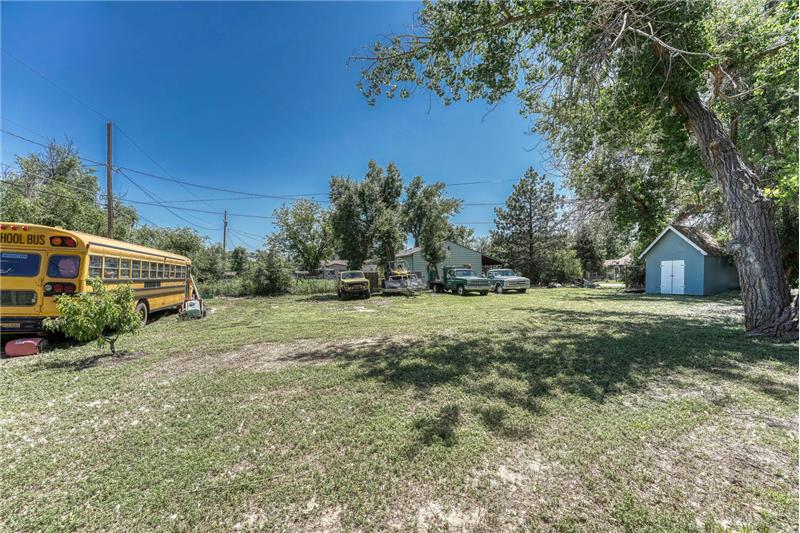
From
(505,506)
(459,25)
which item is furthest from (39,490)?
(459,25)

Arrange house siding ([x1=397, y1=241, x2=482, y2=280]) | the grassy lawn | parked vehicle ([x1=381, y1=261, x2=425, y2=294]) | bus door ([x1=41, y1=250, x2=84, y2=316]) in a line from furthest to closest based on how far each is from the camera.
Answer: house siding ([x1=397, y1=241, x2=482, y2=280]) → parked vehicle ([x1=381, y1=261, x2=425, y2=294]) → bus door ([x1=41, y1=250, x2=84, y2=316]) → the grassy lawn

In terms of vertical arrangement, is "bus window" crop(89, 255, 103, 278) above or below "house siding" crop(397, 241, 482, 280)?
below

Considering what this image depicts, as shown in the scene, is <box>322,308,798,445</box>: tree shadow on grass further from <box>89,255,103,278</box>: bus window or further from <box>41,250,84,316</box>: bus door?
<box>89,255,103,278</box>: bus window

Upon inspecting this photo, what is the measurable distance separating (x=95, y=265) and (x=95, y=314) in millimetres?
2507

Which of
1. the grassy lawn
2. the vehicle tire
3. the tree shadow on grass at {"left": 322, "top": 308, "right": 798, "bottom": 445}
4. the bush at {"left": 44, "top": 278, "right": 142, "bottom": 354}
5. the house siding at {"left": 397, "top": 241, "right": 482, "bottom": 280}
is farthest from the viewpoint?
the house siding at {"left": 397, "top": 241, "right": 482, "bottom": 280}

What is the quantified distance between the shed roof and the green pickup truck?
10598mm

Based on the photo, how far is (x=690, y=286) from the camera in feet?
57.1

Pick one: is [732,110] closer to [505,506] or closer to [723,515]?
[723,515]

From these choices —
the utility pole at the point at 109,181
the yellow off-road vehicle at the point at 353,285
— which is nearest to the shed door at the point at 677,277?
the yellow off-road vehicle at the point at 353,285

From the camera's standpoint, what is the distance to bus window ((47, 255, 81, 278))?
6117 millimetres

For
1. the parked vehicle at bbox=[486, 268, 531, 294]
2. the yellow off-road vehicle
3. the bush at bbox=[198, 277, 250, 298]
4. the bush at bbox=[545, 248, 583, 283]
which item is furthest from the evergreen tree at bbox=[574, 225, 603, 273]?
the bush at bbox=[198, 277, 250, 298]

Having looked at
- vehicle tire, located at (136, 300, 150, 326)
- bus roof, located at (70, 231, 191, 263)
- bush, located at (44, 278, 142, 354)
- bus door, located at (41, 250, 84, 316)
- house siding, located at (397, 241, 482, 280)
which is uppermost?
house siding, located at (397, 241, 482, 280)

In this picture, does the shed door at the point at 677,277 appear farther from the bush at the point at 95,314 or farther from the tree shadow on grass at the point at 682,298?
the bush at the point at 95,314

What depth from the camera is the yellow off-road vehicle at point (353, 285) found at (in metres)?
17.9
